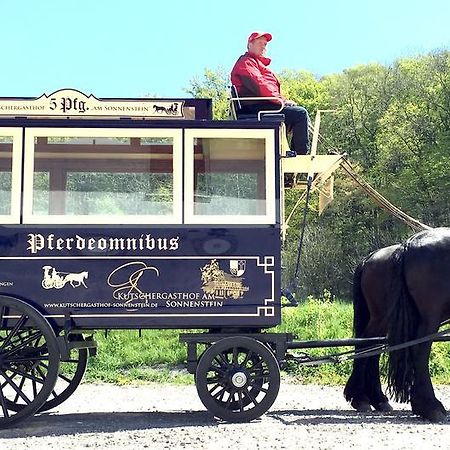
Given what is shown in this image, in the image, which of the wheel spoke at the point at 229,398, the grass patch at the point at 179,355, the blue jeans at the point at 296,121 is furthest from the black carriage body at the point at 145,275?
the grass patch at the point at 179,355

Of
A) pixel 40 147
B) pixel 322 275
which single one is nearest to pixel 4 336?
pixel 40 147

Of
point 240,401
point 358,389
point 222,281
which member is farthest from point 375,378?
point 222,281

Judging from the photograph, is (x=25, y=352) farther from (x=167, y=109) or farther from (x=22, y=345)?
(x=167, y=109)

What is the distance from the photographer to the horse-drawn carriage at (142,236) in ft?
21.4

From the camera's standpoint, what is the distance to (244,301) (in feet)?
21.7

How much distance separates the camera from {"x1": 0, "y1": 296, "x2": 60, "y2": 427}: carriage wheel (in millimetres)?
6371

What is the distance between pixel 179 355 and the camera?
43.2 ft

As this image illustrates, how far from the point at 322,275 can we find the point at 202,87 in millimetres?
10987

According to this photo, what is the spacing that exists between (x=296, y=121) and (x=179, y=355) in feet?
23.1

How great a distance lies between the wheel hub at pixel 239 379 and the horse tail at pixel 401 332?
4.77ft

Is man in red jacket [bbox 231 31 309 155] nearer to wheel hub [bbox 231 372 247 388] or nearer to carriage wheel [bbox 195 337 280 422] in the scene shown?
carriage wheel [bbox 195 337 280 422]

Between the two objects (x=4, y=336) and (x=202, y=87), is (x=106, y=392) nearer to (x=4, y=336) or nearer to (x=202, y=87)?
(x=4, y=336)

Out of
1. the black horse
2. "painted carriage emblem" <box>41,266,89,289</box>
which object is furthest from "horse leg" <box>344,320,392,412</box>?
"painted carriage emblem" <box>41,266,89,289</box>

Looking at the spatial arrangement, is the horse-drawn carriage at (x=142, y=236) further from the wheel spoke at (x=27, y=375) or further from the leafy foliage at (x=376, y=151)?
the leafy foliage at (x=376, y=151)
